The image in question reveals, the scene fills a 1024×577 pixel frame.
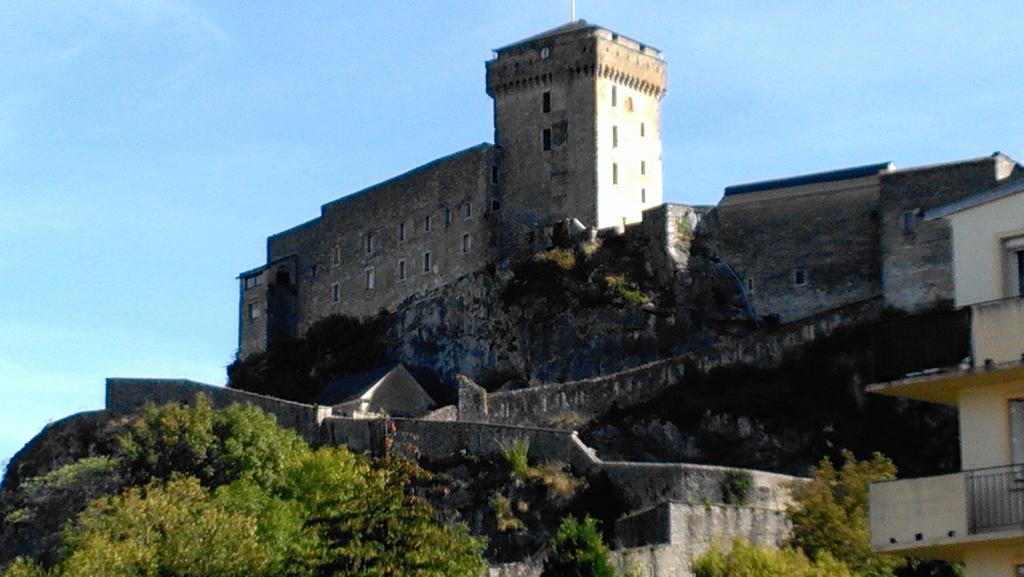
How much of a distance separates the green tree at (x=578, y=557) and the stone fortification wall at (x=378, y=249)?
37.5 m

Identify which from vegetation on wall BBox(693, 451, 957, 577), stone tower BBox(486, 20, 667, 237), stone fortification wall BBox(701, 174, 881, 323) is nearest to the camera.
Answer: vegetation on wall BBox(693, 451, 957, 577)

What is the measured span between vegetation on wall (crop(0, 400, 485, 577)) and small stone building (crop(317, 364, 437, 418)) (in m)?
7.13

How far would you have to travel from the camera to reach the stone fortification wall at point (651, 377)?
6544 centimetres

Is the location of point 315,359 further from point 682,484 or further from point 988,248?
point 988,248

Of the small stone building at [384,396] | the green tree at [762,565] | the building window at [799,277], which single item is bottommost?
the green tree at [762,565]

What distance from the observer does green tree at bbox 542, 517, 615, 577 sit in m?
41.3

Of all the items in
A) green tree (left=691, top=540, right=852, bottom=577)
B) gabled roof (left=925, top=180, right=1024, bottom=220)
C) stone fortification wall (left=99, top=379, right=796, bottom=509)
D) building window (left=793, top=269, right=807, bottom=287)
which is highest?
building window (left=793, top=269, right=807, bottom=287)

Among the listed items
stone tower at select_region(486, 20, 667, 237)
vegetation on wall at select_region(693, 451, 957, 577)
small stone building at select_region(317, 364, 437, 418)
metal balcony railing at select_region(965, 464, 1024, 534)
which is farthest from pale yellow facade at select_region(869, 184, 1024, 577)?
stone tower at select_region(486, 20, 667, 237)

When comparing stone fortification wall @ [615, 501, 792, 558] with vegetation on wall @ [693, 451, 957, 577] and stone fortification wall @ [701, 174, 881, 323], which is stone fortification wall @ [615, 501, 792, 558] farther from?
stone fortification wall @ [701, 174, 881, 323]

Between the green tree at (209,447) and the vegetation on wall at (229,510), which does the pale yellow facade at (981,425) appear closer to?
the vegetation on wall at (229,510)

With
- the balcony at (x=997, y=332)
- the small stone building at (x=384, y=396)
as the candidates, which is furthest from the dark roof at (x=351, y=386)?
the balcony at (x=997, y=332)

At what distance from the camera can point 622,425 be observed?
65.1 metres

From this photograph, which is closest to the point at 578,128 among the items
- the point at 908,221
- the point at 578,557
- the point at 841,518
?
the point at 908,221

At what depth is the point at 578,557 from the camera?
41.5 metres
